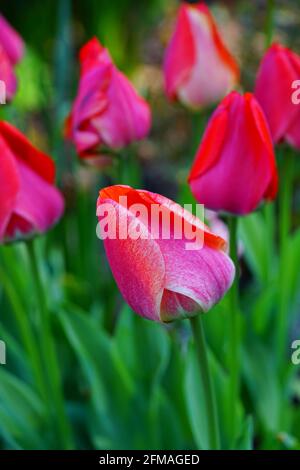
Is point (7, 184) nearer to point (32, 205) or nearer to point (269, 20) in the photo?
point (32, 205)

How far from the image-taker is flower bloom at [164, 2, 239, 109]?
841mm

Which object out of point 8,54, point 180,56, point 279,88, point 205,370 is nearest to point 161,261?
point 205,370

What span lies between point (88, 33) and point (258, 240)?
Answer: 1692mm

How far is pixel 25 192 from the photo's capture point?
0.72 metres

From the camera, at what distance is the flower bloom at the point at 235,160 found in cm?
63

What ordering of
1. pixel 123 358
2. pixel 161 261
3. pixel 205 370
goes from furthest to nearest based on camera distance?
pixel 123 358 < pixel 205 370 < pixel 161 261

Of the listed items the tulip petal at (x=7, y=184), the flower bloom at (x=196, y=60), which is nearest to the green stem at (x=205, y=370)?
the tulip petal at (x=7, y=184)

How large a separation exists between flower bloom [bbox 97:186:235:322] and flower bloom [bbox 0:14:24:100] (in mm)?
362

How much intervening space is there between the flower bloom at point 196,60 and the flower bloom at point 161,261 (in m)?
0.35

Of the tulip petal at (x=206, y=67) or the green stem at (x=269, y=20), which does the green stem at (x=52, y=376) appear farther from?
the green stem at (x=269, y=20)

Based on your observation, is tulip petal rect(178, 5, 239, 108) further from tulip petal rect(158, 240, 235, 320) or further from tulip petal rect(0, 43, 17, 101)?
tulip petal rect(158, 240, 235, 320)

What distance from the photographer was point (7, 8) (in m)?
2.69

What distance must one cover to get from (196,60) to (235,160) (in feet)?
0.78
